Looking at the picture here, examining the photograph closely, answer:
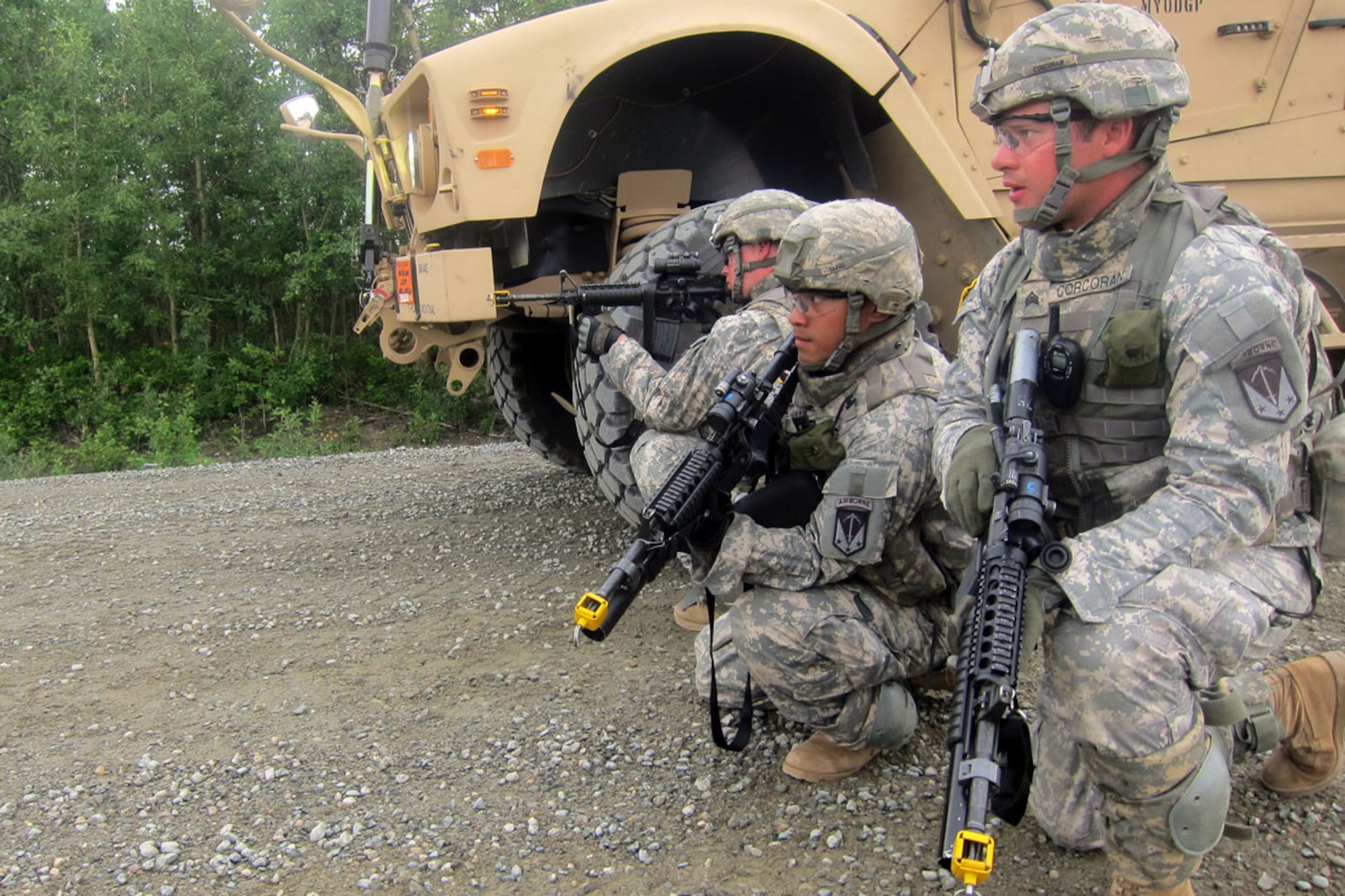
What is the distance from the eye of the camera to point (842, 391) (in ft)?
8.68

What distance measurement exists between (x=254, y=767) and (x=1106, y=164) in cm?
229

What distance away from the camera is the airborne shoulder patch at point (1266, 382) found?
184cm

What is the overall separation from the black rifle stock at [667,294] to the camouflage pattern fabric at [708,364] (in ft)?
1.32

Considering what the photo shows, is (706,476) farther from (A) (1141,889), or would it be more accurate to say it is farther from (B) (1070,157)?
(A) (1141,889)

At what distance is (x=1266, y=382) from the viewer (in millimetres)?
1846

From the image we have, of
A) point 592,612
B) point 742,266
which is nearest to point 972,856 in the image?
point 592,612

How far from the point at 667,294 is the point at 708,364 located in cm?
61

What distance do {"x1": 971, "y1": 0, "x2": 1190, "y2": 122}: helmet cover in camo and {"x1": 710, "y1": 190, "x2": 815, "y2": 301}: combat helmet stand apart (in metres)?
1.08

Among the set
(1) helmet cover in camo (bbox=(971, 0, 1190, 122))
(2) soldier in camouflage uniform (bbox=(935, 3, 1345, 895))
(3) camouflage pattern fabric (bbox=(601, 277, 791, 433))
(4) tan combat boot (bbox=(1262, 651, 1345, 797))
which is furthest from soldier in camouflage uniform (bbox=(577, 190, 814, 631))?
(4) tan combat boot (bbox=(1262, 651, 1345, 797))

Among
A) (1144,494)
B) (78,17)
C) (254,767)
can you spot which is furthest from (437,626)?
(78,17)

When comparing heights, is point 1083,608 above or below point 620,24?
below

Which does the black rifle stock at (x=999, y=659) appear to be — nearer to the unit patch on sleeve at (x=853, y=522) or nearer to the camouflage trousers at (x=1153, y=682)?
the camouflage trousers at (x=1153, y=682)

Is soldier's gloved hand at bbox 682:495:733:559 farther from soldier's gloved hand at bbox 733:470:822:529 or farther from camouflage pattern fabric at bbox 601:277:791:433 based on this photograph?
camouflage pattern fabric at bbox 601:277:791:433

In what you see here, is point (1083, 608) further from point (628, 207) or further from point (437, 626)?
point (628, 207)
